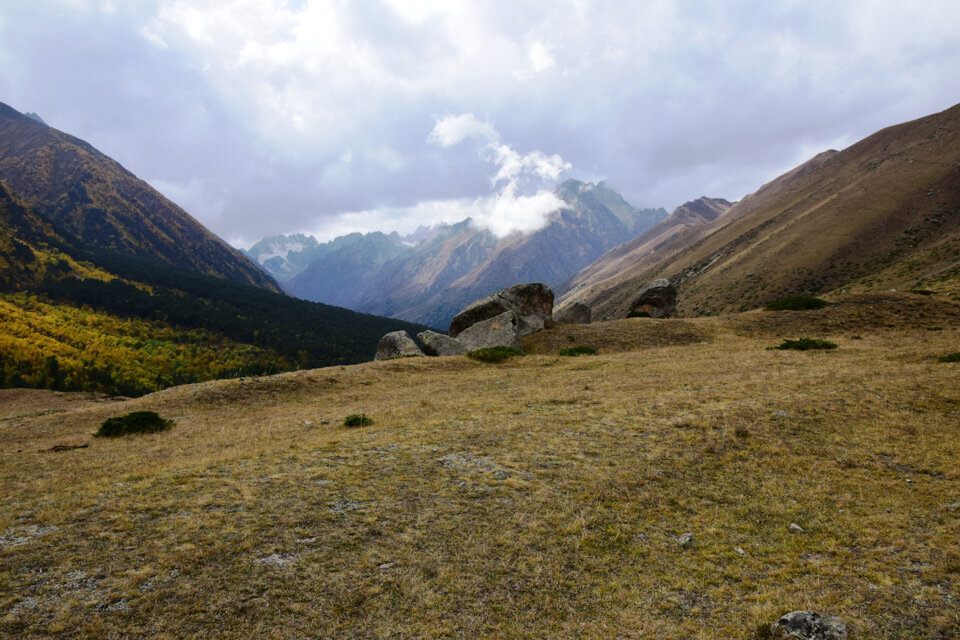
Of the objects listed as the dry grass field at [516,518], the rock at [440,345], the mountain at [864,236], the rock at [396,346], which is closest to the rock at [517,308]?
the rock at [440,345]

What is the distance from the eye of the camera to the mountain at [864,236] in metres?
61.4

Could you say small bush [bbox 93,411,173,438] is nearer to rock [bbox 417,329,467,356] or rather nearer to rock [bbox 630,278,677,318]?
rock [bbox 417,329,467,356]

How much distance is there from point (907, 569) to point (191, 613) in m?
9.79

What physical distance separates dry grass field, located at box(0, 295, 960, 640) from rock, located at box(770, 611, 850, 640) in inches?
10.5

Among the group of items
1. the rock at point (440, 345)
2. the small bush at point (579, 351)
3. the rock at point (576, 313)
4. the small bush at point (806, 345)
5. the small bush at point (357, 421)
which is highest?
the rock at point (576, 313)

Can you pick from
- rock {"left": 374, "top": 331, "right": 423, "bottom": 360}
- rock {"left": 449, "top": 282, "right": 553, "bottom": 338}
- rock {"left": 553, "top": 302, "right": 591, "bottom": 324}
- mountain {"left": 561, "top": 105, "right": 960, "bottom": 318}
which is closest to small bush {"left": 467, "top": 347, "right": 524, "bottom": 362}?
rock {"left": 449, "top": 282, "right": 553, "bottom": 338}

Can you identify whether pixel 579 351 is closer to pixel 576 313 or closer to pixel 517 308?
pixel 517 308

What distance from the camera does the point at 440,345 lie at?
34875 mm

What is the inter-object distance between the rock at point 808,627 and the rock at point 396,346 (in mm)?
33897

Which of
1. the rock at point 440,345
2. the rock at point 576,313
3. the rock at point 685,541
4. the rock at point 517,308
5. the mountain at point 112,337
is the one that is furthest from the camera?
the mountain at point 112,337

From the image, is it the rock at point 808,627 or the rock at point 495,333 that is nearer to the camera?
the rock at point 808,627

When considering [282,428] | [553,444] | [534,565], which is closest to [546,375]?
[553,444]

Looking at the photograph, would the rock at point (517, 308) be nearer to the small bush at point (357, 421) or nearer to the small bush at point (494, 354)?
the small bush at point (494, 354)

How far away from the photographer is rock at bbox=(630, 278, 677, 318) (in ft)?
159
